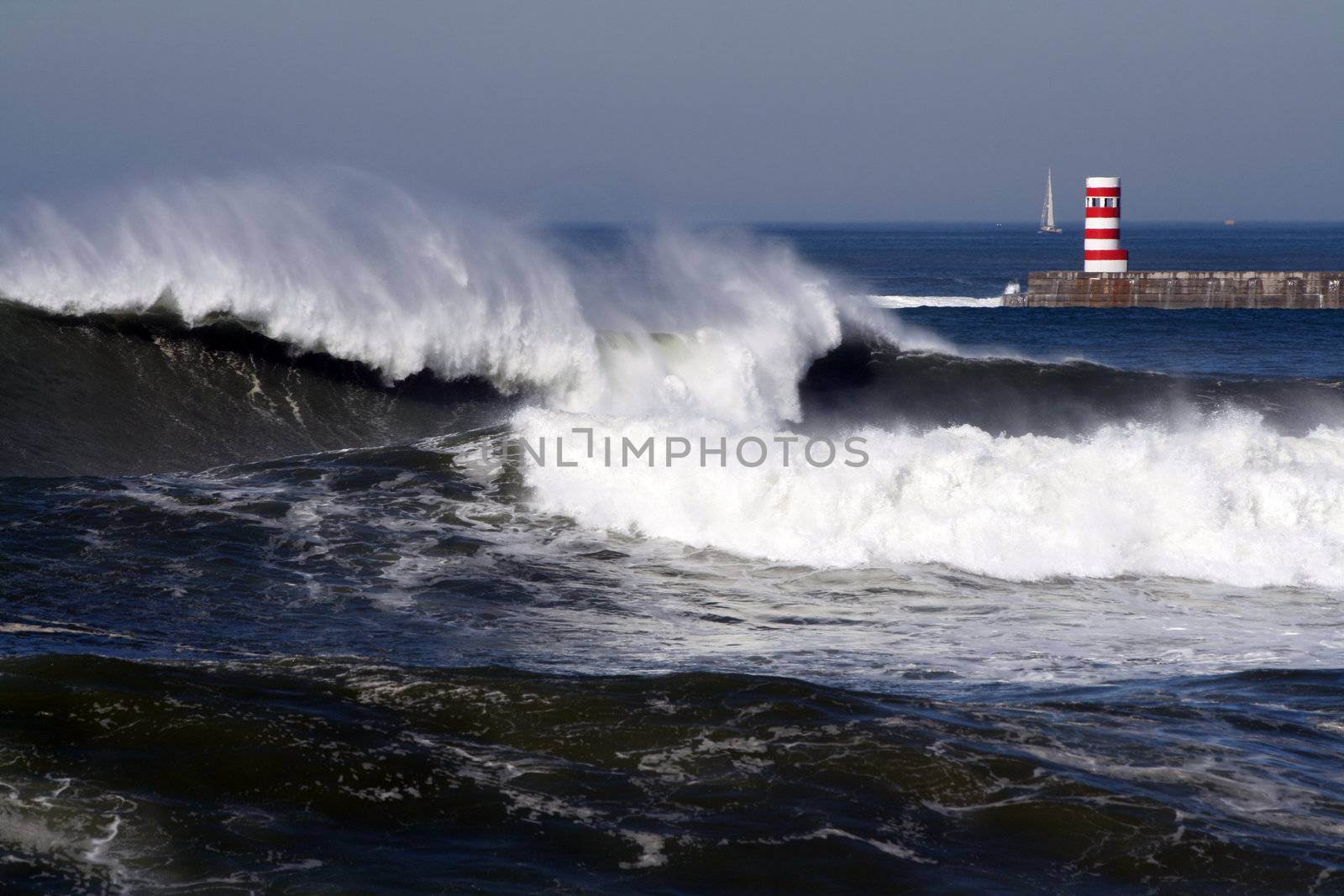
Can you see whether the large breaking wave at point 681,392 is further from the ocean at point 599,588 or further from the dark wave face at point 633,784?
the dark wave face at point 633,784

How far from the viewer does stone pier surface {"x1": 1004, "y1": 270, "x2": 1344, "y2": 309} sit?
34.9m

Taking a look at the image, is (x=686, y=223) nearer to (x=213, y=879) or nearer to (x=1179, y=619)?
(x=1179, y=619)

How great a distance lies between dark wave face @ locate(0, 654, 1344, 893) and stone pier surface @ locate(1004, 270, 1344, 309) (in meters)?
31.0

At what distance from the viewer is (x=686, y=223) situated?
21094mm

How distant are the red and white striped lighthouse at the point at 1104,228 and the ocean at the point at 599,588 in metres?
16.9

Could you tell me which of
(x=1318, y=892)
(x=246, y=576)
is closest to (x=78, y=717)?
(x=246, y=576)

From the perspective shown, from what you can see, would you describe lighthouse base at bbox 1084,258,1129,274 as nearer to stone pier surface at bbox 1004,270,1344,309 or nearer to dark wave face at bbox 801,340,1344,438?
stone pier surface at bbox 1004,270,1344,309

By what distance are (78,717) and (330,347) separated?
1054 cm

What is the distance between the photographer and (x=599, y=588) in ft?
28.6

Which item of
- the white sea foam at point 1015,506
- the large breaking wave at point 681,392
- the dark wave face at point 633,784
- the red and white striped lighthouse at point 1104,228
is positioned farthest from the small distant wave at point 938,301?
the dark wave face at point 633,784

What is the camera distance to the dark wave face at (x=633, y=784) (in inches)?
179

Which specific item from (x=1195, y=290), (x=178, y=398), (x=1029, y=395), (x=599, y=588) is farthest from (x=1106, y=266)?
(x=599, y=588)

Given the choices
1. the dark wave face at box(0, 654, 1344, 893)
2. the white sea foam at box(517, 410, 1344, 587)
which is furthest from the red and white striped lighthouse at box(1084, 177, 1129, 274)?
the dark wave face at box(0, 654, 1344, 893)

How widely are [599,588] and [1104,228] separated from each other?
31207 millimetres
